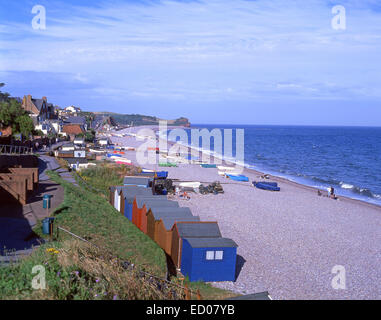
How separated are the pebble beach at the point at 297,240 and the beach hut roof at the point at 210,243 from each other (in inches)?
56.7

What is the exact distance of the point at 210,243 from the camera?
13844 mm

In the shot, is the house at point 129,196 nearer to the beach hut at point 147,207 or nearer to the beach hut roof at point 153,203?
the beach hut roof at point 153,203

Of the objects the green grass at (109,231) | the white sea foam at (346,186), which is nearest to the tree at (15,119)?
the green grass at (109,231)

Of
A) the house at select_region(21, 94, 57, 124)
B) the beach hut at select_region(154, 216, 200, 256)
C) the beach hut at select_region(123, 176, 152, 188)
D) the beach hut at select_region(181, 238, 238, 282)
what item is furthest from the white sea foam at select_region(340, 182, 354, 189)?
the house at select_region(21, 94, 57, 124)

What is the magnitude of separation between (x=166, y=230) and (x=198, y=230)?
1542mm

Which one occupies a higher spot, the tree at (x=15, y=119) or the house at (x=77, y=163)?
the tree at (x=15, y=119)

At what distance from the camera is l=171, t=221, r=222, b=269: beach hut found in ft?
47.4

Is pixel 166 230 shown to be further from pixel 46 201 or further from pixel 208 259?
pixel 46 201

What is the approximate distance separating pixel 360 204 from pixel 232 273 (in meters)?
24.3

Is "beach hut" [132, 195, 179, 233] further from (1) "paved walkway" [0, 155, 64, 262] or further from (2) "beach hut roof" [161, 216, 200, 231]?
(1) "paved walkway" [0, 155, 64, 262]

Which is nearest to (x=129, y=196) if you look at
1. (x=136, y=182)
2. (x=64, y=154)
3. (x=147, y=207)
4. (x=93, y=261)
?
(x=147, y=207)

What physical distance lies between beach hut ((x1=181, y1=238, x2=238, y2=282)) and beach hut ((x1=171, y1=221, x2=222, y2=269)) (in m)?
0.37

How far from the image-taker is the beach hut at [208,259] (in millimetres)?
13461

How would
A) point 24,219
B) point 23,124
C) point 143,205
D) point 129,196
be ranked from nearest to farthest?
point 24,219 < point 143,205 < point 129,196 < point 23,124
